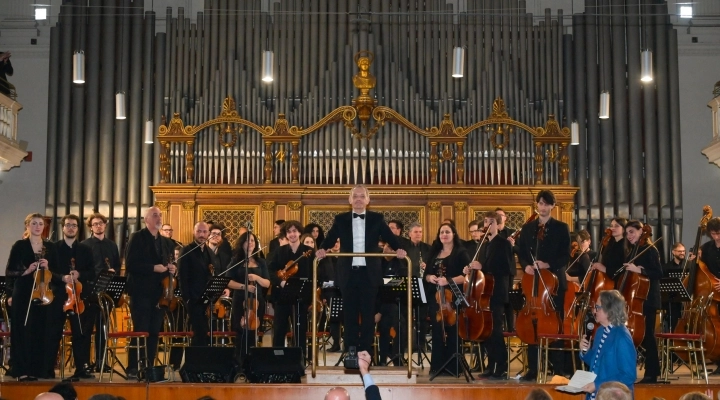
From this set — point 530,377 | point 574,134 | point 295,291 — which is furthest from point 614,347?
point 574,134

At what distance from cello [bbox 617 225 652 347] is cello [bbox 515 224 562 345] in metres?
0.58

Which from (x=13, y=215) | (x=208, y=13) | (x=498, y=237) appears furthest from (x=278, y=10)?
(x=498, y=237)

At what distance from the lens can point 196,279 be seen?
32.4 feet

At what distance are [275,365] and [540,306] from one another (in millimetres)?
2300

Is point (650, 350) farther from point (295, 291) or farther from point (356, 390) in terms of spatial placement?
point (295, 291)

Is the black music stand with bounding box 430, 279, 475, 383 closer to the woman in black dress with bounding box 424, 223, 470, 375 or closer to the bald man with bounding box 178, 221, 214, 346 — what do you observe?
the woman in black dress with bounding box 424, 223, 470, 375

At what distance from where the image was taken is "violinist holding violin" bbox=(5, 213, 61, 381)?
874cm

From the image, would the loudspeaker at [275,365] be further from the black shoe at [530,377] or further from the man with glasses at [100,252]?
the man with glasses at [100,252]

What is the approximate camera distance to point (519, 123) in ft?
47.2

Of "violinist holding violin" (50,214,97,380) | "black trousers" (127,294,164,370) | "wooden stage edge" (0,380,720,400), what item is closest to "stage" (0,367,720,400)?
"wooden stage edge" (0,380,720,400)

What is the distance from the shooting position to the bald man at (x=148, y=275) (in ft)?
29.6

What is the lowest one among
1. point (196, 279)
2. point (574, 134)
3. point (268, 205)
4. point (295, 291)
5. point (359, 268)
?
point (295, 291)

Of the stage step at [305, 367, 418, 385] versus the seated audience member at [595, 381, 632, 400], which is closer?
the seated audience member at [595, 381, 632, 400]

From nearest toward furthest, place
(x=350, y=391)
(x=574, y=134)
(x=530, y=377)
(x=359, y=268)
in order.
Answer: (x=350, y=391), (x=359, y=268), (x=530, y=377), (x=574, y=134)
